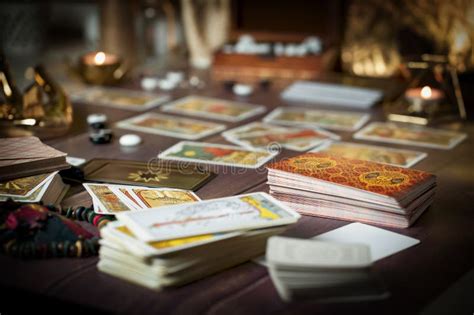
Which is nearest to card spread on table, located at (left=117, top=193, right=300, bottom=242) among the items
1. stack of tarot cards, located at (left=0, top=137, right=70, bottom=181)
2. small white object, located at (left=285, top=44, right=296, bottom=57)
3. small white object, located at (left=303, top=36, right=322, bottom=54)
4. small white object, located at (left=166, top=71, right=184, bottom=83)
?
stack of tarot cards, located at (left=0, top=137, right=70, bottom=181)

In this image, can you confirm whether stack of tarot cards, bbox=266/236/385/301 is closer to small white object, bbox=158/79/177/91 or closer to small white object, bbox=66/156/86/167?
small white object, bbox=66/156/86/167

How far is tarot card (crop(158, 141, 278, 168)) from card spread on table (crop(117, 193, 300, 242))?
1.84 feet

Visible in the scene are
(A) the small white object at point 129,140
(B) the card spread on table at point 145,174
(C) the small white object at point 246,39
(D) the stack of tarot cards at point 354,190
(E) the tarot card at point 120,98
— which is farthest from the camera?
(C) the small white object at point 246,39

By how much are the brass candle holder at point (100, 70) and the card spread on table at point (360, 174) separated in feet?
5.47

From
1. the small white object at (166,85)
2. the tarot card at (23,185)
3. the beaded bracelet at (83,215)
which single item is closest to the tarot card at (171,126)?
the small white object at (166,85)

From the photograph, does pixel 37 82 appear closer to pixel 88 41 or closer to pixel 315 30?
pixel 315 30

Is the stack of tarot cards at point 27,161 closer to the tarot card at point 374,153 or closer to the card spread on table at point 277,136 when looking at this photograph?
the card spread on table at point 277,136

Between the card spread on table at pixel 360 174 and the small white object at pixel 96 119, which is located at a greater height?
the card spread on table at pixel 360 174

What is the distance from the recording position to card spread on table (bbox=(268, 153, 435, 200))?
156cm

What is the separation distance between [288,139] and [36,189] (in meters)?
0.99

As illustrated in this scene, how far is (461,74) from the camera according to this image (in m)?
→ 3.05

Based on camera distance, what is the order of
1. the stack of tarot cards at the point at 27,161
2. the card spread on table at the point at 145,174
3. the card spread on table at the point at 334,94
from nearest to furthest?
the stack of tarot cards at the point at 27,161 → the card spread on table at the point at 145,174 → the card spread on table at the point at 334,94

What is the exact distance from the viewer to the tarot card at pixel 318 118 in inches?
102

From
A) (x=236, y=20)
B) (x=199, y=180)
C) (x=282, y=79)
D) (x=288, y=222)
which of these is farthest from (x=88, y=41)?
(x=288, y=222)
